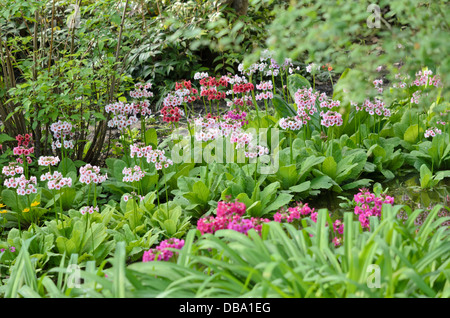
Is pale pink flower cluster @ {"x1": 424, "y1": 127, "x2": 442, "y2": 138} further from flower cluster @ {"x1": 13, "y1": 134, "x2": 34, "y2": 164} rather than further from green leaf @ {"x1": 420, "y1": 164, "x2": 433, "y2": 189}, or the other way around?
flower cluster @ {"x1": 13, "y1": 134, "x2": 34, "y2": 164}

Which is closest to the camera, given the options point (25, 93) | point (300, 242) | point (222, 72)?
point (300, 242)

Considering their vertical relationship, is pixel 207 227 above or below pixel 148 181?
below

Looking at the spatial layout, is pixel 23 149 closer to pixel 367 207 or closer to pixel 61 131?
pixel 61 131

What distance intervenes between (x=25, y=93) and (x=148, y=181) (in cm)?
107

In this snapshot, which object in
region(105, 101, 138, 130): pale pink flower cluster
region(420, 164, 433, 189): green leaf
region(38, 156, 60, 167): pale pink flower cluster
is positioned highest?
region(105, 101, 138, 130): pale pink flower cluster

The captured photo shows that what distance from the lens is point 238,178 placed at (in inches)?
139

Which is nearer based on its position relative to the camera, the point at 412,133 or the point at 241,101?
the point at 241,101

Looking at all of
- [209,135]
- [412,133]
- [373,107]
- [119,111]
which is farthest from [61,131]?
[412,133]

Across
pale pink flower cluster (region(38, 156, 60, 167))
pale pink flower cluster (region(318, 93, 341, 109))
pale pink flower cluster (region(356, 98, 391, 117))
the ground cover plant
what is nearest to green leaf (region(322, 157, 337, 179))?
the ground cover plant

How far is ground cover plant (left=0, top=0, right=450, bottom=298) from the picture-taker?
78.8 inches
